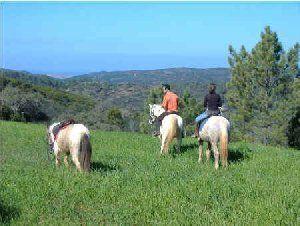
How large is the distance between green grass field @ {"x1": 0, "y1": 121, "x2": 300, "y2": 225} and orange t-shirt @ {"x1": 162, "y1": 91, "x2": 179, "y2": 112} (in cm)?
244

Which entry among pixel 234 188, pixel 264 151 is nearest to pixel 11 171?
pixel 234 188

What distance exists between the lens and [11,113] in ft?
160

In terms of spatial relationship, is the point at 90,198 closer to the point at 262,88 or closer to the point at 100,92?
the point at 262,88

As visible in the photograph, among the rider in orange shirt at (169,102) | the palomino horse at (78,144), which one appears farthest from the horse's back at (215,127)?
the palomino horse at (78,144)

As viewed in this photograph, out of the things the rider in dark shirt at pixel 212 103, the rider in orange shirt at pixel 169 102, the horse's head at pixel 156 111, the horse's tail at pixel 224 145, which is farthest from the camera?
the horse's head at pixel 156 111

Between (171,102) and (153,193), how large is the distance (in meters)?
7.30

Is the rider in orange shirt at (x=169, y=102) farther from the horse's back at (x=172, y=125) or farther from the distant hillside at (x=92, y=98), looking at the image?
the distant hillside at (x=92, y=98)

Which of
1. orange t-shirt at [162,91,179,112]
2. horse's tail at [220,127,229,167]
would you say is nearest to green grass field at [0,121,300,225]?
horse's tail at [220,127,229,167]

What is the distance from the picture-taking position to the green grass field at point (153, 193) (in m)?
7.85

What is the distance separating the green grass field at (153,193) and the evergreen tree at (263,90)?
20303mm

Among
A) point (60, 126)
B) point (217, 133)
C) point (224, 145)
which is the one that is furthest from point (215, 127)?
point (60, 126)

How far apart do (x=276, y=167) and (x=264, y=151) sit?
142 inches

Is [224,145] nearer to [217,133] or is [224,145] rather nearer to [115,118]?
[217,133]

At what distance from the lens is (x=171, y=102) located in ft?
52.9
